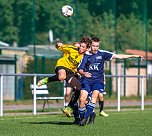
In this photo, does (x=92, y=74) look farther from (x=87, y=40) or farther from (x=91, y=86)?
(x=87, y=40)

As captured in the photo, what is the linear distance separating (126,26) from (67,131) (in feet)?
159

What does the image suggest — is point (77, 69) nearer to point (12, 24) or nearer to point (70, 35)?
point (70, 35)

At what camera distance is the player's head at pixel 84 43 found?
1496 cm

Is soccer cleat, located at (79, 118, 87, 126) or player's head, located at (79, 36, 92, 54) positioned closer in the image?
soccer cleat, located at (79, 118, 87, 126)

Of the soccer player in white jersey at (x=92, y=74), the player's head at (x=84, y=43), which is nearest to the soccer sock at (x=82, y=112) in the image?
the soccer player in white jersey at (x=92, y=74)

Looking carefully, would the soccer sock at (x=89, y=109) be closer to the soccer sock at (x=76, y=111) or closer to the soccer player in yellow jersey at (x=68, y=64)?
the soccer sock at (x=76, y=111)

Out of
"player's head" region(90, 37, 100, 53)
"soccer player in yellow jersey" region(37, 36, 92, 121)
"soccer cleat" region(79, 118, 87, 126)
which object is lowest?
"soccer cleat" region(79, 118, 87, 126)

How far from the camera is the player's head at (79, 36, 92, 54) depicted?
14961 millimetres

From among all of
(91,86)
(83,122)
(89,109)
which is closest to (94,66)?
(91,86)

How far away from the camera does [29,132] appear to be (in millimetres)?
12633

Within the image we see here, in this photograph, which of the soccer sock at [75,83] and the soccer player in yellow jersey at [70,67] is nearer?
the soccer sock at [75,83]

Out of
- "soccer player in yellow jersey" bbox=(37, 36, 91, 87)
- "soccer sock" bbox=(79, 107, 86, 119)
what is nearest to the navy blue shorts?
"soccer sock" bbox=(79, 107, 86, 119)

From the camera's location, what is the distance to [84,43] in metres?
15.2

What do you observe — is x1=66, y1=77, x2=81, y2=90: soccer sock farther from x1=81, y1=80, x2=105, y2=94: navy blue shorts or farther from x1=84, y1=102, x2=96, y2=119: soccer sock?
x1=84, y1=102, x2=96, y2=119: soccer sock
